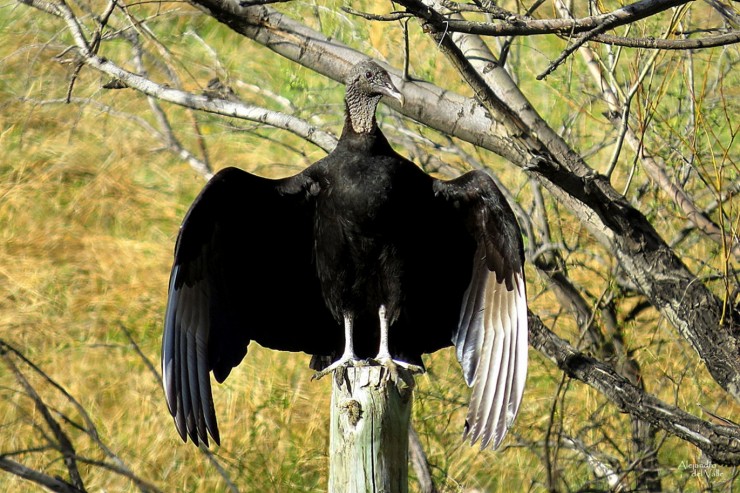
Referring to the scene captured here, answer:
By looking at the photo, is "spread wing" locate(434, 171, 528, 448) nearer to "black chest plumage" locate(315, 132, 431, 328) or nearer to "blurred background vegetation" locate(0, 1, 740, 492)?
"black chest plumage" locate(315, 132, 431, 328)

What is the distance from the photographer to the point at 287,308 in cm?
411

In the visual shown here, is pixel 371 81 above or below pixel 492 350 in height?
above

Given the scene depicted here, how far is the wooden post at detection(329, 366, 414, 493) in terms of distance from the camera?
3.02 metres

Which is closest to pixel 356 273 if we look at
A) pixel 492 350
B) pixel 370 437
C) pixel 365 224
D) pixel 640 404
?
pixel 365 224

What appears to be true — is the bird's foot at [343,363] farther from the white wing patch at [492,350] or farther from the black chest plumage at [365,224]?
the white wing patch at [492,350]

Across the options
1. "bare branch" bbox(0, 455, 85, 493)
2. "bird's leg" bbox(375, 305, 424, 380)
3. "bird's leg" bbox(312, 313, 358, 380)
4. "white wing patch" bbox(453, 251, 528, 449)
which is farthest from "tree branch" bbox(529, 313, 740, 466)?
"bare branch" bbox(0, 455, 85, 493)

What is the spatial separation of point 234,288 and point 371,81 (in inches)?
36.9

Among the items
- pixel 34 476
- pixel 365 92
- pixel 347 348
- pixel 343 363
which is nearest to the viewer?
pixel 34 476

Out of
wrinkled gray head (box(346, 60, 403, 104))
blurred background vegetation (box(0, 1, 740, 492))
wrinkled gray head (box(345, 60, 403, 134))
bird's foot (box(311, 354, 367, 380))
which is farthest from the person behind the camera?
blurred background vegetation (box(0, 1, 740, 492))

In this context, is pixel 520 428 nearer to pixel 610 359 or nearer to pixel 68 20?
pixel 610 359

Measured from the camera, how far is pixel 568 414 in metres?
5.54

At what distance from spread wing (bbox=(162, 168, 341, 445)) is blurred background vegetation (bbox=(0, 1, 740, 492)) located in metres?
0.63

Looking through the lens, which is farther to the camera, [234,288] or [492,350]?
[234,288]

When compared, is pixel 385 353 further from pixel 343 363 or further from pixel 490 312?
pixel 490 312
